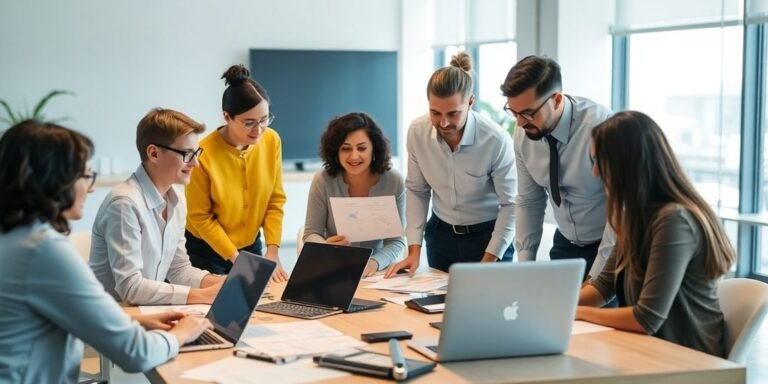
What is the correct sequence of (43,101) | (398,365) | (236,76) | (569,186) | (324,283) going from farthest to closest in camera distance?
(43,101) → (236,76) → (569,186) → (324,283) → (398,365)

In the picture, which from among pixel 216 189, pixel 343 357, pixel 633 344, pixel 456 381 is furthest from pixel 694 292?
pixel 216 189

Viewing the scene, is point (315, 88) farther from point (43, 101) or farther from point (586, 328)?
point (586, 328)

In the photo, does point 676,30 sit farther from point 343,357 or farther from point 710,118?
point 343,357

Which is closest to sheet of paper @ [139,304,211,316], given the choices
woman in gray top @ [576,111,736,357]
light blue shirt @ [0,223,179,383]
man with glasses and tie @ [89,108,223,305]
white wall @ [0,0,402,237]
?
man with glasses and tie @ [89,108,223,305]

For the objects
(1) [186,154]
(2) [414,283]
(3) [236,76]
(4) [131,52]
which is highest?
(4) [131,52]

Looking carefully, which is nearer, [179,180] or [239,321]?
[239,321]

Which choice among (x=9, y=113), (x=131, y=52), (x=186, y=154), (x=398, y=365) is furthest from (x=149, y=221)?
(x=131, y=52)

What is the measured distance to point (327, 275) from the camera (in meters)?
3.01

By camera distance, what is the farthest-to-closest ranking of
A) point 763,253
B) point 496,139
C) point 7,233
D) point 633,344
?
point 763,253, point 496,139, point 633,344, point 7,233

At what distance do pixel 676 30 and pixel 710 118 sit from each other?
0.57 m

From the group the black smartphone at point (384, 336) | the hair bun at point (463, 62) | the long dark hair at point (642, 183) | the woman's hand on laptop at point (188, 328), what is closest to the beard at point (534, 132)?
the hair bun at point (463, 62)

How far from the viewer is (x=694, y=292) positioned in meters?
2.54

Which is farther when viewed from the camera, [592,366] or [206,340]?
[206,340]

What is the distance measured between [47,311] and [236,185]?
1.78 m
